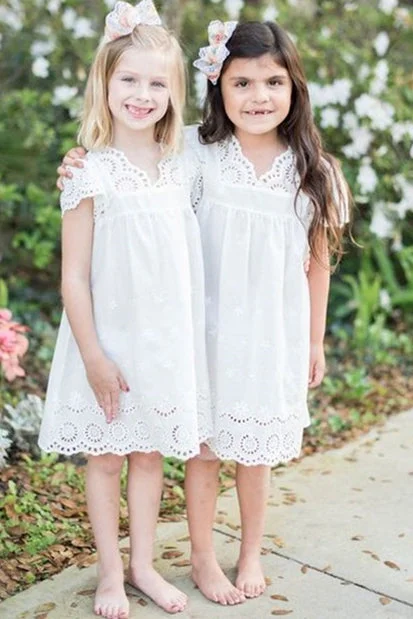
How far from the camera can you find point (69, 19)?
5.76 metres

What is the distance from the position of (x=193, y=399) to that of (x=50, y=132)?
2.82m

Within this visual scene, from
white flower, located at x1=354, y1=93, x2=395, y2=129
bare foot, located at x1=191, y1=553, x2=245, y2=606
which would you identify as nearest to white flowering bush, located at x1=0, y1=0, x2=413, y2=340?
white flower, located at x1=354, y1=93, x2=395, y2=129

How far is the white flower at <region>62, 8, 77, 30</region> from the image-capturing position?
227 inches

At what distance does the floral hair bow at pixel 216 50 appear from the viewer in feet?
9.71

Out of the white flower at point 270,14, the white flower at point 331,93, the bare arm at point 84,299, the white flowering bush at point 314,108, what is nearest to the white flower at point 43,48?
the white flowering bush at point 314,108

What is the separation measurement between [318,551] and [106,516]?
28.6 inches

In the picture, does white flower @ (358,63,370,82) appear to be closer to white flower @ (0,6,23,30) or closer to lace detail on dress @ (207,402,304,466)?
white flower @ (0,6,23,30)

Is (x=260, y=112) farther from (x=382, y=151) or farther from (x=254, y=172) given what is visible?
(x=382, y=151)

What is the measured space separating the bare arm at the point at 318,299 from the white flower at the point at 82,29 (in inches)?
119

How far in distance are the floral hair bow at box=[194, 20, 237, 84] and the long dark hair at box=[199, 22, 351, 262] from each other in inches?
1.0

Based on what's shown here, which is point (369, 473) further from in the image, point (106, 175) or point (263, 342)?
point (106, 175)

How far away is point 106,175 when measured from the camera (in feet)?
9.50

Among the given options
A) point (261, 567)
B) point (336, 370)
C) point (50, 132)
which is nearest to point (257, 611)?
point (261, 567)

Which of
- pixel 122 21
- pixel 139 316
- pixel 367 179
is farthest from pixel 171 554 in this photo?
pixel 367 179
